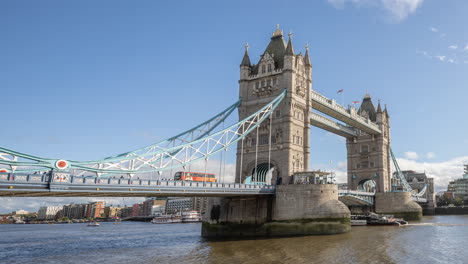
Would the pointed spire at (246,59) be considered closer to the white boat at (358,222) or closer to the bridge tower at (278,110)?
the bridge tower at (278,110)

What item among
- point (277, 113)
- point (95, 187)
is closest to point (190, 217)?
point (277, 113)

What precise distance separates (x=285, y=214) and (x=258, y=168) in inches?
478

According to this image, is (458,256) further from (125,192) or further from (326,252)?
(125,192)

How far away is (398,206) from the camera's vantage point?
74.1 meters

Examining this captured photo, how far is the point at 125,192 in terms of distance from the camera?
99.4 ft

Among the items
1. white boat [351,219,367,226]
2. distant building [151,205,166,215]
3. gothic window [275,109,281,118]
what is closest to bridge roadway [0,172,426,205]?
gothic window [275,109,281,118]

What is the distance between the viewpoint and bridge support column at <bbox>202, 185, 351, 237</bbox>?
40.9 m

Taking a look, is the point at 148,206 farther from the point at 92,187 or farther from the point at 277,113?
the point at 92,187

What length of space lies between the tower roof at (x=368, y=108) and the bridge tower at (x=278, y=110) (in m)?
36.5

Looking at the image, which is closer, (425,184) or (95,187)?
(95,187)

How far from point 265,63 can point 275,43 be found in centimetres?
405

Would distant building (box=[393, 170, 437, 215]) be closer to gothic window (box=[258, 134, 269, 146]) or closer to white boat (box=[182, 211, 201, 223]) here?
white boat (box=[182, 211, 201, 223])

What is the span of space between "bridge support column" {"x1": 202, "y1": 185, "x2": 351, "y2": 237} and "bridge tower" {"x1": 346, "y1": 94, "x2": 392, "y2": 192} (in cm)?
4307

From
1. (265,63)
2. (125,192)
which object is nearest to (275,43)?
(265,63)
